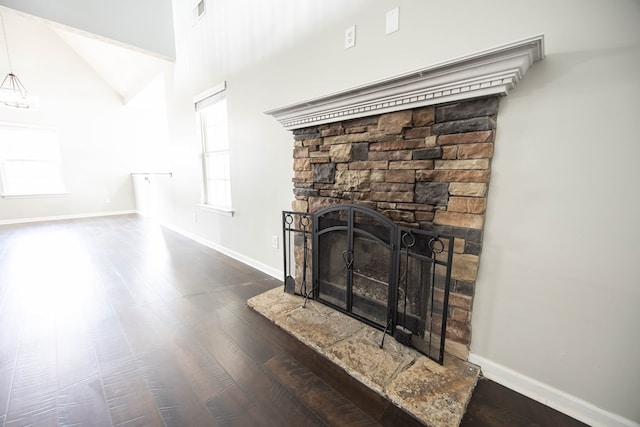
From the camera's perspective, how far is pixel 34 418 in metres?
1.12

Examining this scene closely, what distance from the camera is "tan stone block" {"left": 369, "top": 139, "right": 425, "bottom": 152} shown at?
55.1 inches

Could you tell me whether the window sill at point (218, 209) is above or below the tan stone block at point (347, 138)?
below

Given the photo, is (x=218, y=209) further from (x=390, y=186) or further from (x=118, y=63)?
(x=118, y=63)

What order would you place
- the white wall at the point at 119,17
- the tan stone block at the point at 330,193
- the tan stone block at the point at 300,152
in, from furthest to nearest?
the white wall at the point at 119,17 → the tan stone block at the point at 300,152 → the tan stone block at the point at 330,193

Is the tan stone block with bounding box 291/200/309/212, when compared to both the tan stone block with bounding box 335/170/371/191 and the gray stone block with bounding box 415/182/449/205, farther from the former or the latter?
the gray stone block with bounding box 415/182/449/205

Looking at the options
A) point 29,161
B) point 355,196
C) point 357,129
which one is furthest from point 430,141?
point 29,161

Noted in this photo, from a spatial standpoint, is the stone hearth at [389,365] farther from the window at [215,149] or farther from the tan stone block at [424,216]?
the window at [215,149]

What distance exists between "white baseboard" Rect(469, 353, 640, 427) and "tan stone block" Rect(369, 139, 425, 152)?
Answer: 1179 mm

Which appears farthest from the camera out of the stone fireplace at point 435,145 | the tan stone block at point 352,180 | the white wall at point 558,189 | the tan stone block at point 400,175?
the tan stone block at point 352,180

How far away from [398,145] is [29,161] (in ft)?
24.6

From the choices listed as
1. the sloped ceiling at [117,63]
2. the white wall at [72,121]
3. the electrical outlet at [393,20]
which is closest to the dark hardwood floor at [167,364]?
the electrical outlet at [393,20]

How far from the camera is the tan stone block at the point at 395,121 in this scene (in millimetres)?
1397

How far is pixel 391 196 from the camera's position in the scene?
1.54m

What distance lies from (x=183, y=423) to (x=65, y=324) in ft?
4.66
